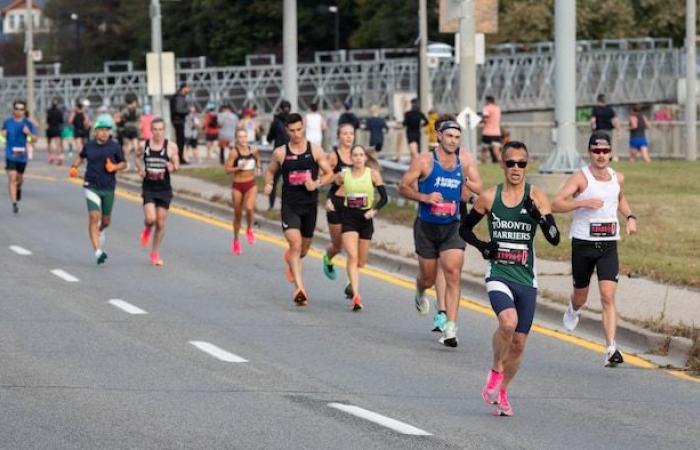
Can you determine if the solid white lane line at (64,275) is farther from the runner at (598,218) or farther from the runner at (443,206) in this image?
the runner at (598,218)

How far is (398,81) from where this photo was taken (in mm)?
78438

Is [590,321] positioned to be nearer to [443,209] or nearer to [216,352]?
[443,209]

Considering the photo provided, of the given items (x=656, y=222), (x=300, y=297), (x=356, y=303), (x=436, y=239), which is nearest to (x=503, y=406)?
(x=436, y=239)

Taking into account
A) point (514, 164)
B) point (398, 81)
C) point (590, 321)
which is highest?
point (514, 164)

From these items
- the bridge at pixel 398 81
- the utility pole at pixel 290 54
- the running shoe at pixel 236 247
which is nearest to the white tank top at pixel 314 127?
the utility pole at pixel 290 54

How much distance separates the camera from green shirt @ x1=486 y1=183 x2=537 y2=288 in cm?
1234

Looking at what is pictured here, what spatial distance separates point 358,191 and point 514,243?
5795 millimetres

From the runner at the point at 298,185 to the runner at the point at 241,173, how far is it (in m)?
5.13

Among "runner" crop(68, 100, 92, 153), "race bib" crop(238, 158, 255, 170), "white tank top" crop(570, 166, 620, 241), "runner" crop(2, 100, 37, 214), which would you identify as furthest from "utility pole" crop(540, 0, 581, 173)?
"runner" crop(68, 100, 92, 153)

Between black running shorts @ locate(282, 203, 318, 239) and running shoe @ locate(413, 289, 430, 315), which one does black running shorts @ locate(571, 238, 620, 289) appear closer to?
running shoe @ locate(413, 289, 430, 315)

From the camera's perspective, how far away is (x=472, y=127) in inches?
1080

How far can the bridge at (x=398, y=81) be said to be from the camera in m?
77.6

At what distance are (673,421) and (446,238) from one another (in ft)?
14.3

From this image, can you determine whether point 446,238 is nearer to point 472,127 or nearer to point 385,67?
point 472,127
